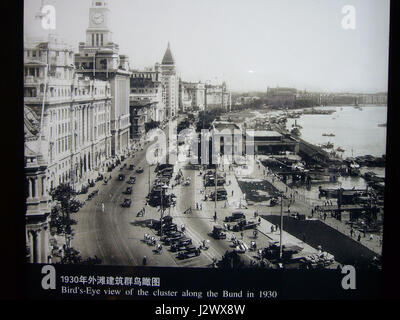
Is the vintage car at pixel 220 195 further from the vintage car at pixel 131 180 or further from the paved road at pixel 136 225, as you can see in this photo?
the vintage car at pixel 131 180

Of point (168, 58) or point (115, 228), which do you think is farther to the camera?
point (168, 58)

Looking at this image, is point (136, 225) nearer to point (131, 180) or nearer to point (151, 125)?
point (131, 180)

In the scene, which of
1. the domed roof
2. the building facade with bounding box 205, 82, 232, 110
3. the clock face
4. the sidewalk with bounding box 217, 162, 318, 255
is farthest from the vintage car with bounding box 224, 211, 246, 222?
the clock face

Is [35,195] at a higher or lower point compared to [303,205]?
higher

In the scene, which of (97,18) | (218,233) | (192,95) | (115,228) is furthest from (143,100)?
(218,233)
